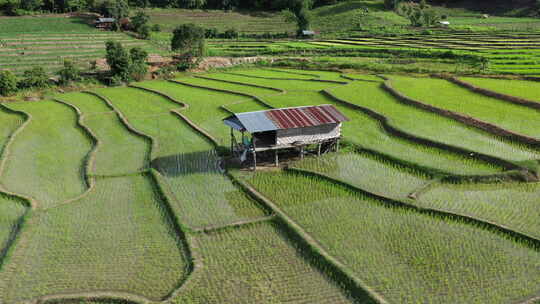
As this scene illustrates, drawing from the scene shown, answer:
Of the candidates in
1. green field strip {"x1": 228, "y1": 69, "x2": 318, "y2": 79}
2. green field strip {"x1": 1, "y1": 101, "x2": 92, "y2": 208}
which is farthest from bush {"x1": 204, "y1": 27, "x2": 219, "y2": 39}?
green field strip {"x1": 1, "y1": 101, "x2": 92, "y2": 208}

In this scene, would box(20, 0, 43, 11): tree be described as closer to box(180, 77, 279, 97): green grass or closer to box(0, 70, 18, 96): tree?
box(0, 70, 18, 96): tree

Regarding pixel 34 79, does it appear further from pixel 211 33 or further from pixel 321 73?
pixel 211 33

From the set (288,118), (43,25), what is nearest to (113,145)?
(288,118)

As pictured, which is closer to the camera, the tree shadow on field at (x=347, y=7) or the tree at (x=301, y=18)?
the tree at (x=301, y=18)

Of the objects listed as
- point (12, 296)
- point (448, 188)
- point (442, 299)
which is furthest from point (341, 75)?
point (12, 296)

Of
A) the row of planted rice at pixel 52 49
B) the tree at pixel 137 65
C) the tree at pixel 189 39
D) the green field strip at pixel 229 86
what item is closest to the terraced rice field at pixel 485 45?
the tree at pixel 189 39

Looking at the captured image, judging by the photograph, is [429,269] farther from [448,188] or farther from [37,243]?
[37,243]

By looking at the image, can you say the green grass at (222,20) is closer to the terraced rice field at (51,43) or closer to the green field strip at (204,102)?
the terraced rice field at (51,43)
